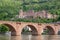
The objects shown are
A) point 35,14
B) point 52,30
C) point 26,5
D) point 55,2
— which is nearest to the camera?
point 52,30

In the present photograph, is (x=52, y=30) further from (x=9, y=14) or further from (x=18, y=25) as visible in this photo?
(x=9, y=14)

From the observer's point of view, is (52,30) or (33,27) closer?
(33,27)

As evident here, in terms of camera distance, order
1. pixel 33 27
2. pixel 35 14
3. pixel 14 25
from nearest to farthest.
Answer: pixel 14 25
pixel 33 27
pixel 35 14

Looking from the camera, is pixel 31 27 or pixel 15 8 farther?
pixel 15 8

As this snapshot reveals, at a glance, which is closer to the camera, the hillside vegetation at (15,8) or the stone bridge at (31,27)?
the stone bridge at (31,27)

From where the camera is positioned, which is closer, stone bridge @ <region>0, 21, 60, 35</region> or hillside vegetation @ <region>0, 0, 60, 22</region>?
stone bridge @ <region>0, 21, 60, 35</region>

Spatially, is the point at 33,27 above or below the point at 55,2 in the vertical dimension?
below

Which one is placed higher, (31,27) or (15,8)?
(15,8)

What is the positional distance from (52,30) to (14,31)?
16.6m

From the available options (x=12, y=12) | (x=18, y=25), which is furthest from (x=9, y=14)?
(x=18, y=25)

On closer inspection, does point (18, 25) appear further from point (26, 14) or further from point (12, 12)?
point (26, 14)

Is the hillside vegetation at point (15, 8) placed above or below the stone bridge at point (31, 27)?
above

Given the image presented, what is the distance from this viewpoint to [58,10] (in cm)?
12194

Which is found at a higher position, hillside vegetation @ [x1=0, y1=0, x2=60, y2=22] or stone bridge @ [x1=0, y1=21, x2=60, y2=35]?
hillside vegetation @ [x1=0, y1=0, x2=60, y2=22]
